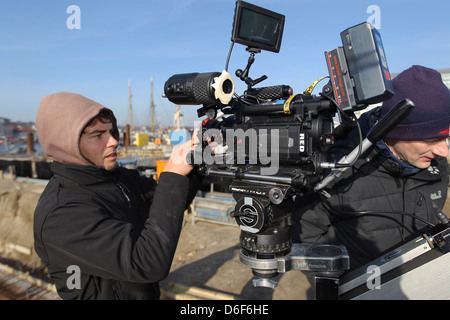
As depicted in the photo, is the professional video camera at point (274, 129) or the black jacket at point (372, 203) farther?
the black jacket at point (372, 203)

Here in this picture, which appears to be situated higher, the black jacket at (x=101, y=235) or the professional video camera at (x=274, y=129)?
the professional video camera at (x=274, y=129)

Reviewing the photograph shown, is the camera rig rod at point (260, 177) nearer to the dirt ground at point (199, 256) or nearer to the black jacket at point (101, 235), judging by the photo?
the black jacket at point (101, 235)

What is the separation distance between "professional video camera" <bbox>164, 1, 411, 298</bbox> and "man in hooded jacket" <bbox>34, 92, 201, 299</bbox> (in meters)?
0.28

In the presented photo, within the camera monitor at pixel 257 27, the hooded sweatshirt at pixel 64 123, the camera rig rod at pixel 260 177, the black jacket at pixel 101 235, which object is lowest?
the black jacket at pixel 101 235

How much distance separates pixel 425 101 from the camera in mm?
1699

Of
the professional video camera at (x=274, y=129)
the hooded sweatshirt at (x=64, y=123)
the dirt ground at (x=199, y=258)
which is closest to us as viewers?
the professional video camera at (x=274, y=129)

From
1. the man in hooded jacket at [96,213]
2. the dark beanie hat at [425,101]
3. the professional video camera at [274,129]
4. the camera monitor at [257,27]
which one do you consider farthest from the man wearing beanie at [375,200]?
the man in hooded jacket at [96,213]

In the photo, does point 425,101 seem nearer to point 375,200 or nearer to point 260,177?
point 375,200

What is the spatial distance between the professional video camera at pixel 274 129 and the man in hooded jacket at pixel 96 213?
283 mm

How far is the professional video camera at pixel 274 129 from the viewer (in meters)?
1.40

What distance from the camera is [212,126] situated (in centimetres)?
174

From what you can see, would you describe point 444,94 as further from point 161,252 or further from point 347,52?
point 161,252

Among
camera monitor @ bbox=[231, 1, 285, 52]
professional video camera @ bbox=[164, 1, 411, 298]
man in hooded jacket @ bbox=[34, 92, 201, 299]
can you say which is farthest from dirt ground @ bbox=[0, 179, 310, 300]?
camera monitor @ bbox=[231, 1, 285, 52]

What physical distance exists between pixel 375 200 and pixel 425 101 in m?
0.69
